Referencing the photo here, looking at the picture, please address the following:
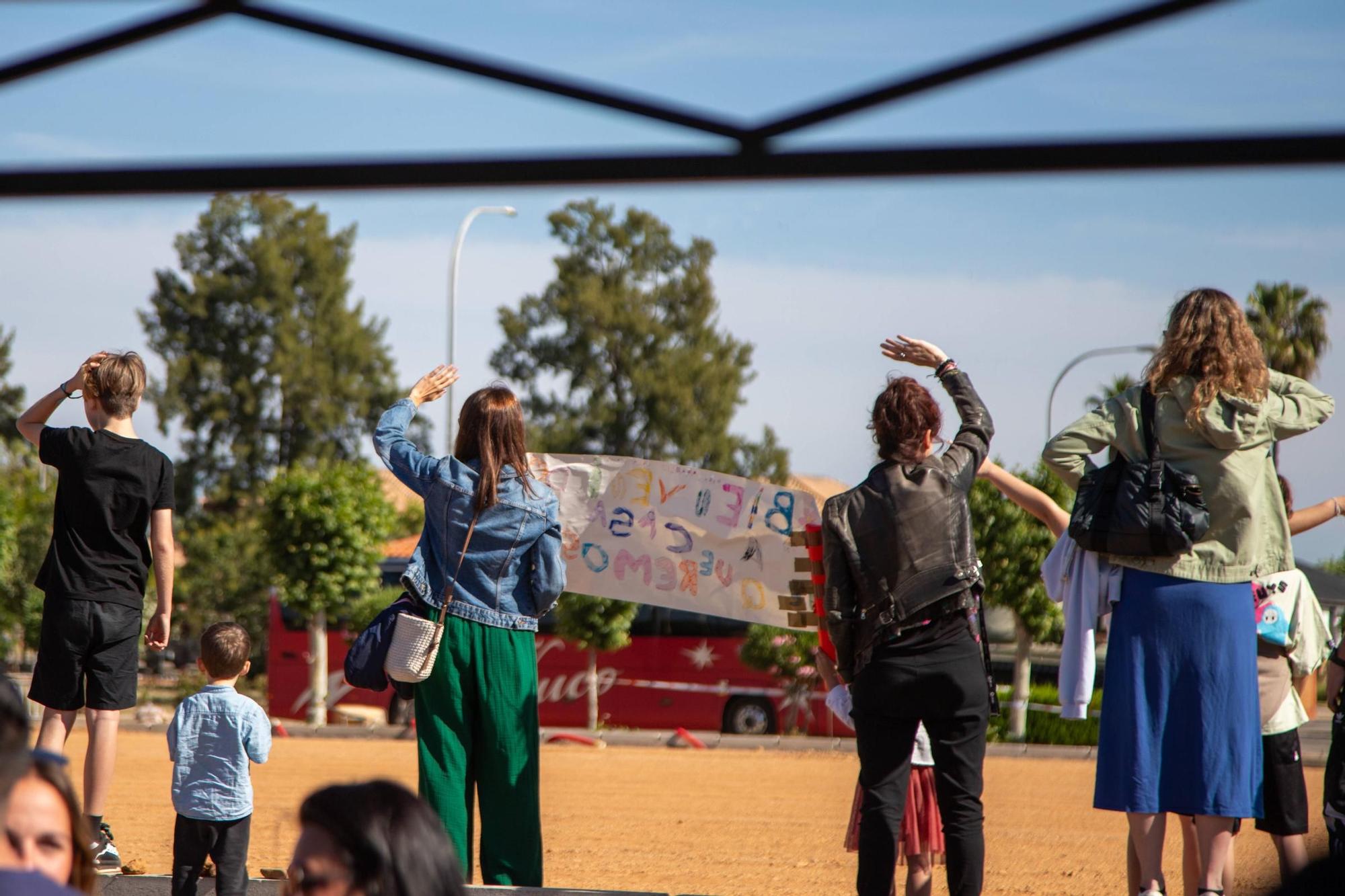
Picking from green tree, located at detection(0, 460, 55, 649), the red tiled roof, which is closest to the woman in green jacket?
green tree, located at detection(0, 460, 55, 649)

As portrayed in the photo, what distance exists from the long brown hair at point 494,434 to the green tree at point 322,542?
21308 mm

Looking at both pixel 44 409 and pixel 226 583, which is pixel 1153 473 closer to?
pixel 44 409

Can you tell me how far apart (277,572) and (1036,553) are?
1331 cm

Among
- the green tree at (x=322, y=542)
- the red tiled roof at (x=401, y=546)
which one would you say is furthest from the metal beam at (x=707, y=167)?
the red tiled roof at (x=401, y=546)

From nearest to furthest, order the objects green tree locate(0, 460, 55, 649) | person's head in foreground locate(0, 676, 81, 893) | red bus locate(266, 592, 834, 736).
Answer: person's head in foreground locate(0, 676, 81, 893), red bus locate(266, 592, 834, 736), green tree locate(0, 460, 55, 649)

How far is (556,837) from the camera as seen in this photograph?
8719 millimetres

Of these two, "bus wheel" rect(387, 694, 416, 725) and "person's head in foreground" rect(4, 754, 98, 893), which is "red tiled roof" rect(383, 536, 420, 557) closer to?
"bus wheel" rect(387, 694, 416, 725)

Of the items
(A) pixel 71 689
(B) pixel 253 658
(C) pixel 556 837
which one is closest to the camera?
(A) pixel 71 689

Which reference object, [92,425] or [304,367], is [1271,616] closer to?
[92,425]

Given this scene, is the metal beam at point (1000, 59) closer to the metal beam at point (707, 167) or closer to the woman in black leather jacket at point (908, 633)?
the metal beam at point (707, 167)

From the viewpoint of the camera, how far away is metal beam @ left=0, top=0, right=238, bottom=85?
8.47ft

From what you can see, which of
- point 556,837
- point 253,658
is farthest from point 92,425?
point 253,658

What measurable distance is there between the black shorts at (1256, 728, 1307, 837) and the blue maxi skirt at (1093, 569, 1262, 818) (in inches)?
15.8

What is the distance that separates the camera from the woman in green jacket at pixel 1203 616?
4.06 metres
